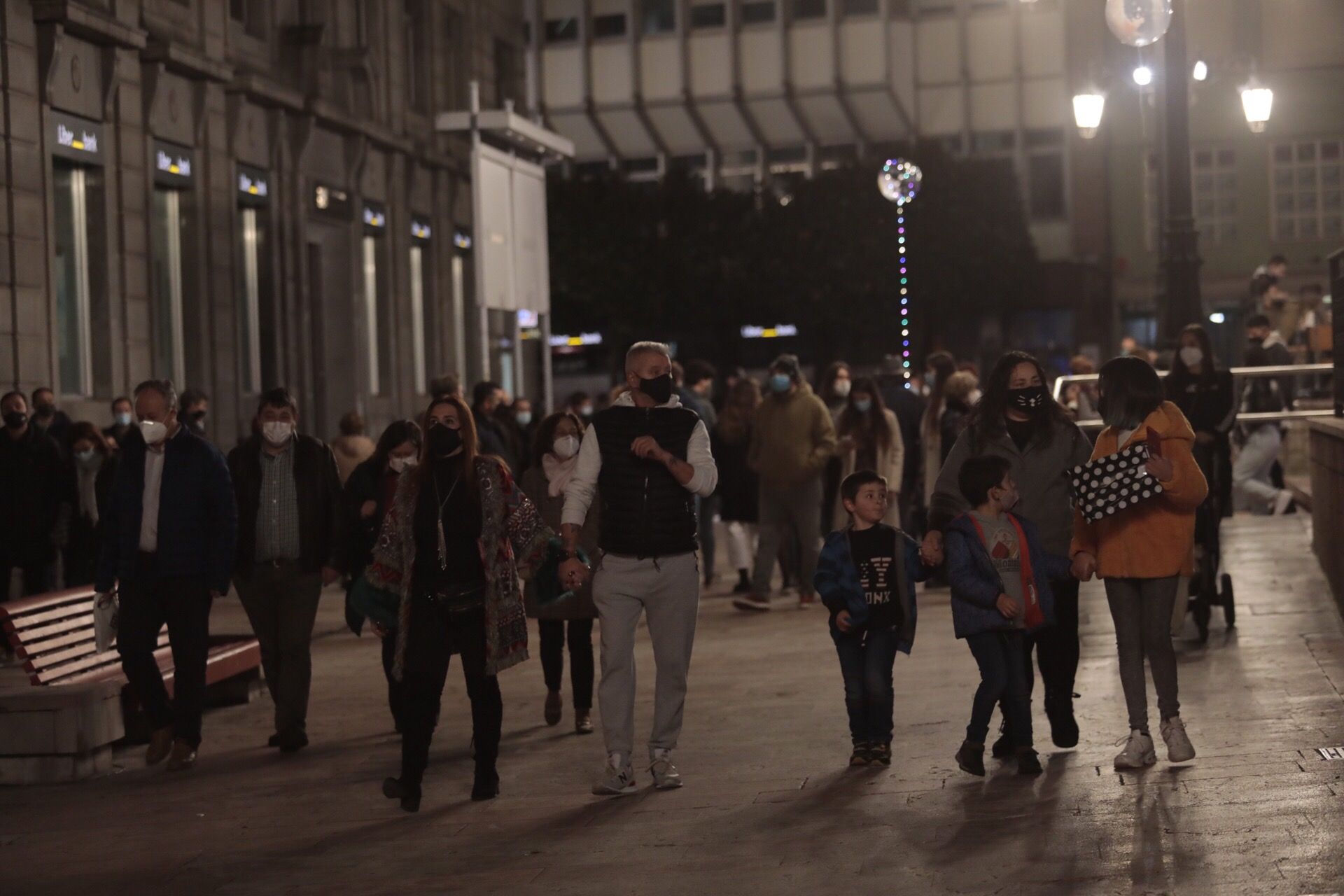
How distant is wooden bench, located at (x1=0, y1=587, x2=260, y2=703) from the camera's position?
1095 cm

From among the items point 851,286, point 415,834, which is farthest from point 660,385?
point 851,286

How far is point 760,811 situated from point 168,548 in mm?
3552

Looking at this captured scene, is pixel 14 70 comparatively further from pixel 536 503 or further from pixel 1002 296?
pixel 1002 296

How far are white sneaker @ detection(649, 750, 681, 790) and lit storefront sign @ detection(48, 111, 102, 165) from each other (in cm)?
1250

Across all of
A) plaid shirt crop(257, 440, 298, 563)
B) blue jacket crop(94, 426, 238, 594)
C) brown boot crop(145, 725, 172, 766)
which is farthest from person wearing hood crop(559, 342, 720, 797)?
brown boot crop(145, 725, 172, 766)

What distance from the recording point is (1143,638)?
358 inches

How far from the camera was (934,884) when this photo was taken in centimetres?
697

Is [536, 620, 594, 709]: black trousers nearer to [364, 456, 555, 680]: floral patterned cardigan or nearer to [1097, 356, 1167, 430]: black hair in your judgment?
[364, 456, 555, 680]: floral patterned cardigan

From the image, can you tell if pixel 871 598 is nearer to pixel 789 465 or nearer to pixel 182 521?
pixel 182 521

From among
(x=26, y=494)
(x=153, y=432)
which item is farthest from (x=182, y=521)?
(x=26, y=494)

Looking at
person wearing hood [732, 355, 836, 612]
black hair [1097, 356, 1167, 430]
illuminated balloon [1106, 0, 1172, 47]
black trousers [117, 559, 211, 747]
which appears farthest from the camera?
person wearing hood [732, 355, 836, 612]

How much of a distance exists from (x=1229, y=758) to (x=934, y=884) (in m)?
2.50

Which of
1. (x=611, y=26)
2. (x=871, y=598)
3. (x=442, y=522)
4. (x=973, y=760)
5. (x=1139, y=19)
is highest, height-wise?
(x=611, y=26)

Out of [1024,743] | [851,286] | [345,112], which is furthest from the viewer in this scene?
[851,286]
